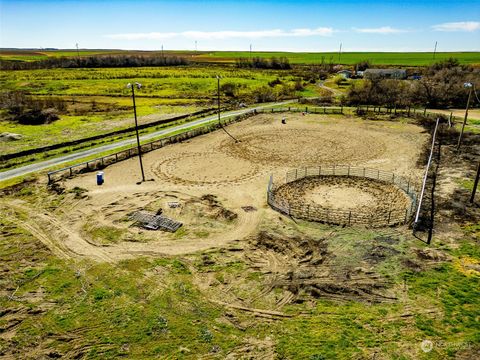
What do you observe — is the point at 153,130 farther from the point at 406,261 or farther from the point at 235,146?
the point at 406,261

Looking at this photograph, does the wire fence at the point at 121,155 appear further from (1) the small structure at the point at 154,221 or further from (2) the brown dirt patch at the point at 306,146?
(1) the small structure at the point at 154,221

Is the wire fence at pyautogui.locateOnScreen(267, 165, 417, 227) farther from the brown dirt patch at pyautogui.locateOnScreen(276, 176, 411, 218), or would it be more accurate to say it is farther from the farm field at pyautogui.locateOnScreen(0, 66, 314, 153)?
Answer: the farm field at pyautogui.locateOnScreen(0, 66, 314, 153)

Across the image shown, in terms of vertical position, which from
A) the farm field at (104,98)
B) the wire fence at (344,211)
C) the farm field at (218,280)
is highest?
the farm field at (104,98)

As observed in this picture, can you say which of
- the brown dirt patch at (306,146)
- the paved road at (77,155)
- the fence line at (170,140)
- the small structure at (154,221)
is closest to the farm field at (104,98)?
the paved road at (77,155)

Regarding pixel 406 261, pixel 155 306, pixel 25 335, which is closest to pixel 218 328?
pixel 155 306

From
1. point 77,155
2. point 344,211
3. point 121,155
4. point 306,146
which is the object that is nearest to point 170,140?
point 121,155

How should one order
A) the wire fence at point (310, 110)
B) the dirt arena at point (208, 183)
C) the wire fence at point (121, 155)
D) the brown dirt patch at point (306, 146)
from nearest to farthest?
Answer: 1. the dirt arena at point (208, 183)
2. the wire fence at point (121, 155)
3. the brown dirt patch at point (306, 146)
4. the wire fence at point (310, 110)
